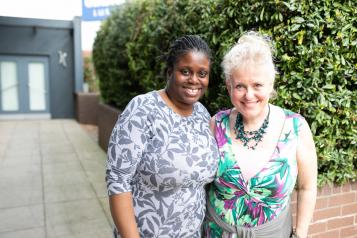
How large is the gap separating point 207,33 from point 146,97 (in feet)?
5.69

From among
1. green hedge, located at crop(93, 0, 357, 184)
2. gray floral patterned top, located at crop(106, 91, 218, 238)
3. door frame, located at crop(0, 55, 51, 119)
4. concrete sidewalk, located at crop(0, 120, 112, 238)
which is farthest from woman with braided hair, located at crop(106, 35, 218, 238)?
door frame, located at crop(0, 55, 51, 119)

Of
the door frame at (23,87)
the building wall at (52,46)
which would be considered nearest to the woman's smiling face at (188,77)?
the building wall at (52,46)

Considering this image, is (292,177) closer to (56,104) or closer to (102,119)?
(102,119)

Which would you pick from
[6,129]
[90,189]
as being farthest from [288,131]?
[6,129]

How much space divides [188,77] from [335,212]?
2.18 m

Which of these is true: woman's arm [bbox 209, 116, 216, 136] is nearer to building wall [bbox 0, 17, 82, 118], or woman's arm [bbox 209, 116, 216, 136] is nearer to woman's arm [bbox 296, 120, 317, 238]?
woman's arm [bbox 296, 120, 317, 238]

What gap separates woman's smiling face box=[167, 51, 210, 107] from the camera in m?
1.67

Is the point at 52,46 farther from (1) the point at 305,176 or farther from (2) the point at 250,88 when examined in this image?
(1) the point at 305,176

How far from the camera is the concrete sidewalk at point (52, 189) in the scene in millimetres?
3801

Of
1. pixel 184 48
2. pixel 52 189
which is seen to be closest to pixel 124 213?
pixel 184 48

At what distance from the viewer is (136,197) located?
1677mm

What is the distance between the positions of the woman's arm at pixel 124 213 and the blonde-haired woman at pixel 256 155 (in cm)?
52

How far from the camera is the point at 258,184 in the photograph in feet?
5.71

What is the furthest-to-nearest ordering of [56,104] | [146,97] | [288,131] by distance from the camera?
[56,104] < [288,131] < [146,97]
